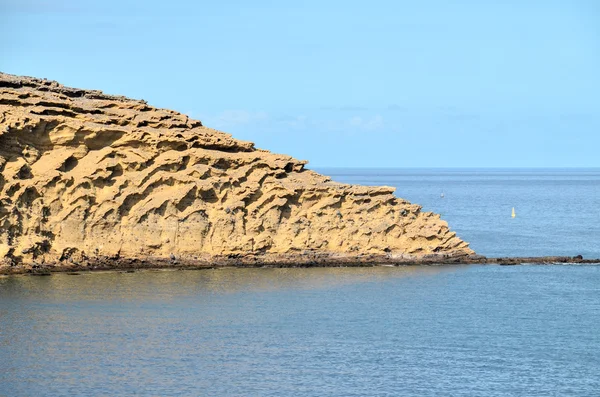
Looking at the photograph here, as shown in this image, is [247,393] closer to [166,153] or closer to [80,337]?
[80,337]

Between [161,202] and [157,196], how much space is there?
50 cm

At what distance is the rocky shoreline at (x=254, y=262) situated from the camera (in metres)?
49.3

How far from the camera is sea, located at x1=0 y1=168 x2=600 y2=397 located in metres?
30.5

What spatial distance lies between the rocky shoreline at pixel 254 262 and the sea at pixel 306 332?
90 centimetres

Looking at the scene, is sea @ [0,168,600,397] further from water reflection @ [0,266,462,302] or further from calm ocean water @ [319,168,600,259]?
calm ocean water @ [319,168,600,259]

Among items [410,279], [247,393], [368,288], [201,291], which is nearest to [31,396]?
[247,393]

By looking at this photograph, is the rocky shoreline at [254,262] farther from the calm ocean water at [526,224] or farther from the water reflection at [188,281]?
the calm ocean water at [526,224]

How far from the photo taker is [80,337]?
1399 inches

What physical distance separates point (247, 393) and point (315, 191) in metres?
25.3

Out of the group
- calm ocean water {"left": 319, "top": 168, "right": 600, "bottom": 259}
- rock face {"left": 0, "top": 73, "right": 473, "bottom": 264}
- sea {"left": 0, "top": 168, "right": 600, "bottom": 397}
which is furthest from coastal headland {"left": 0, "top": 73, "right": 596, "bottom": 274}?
calm ocean water {"left": 319, "top": 168, "right": 600, "bottom": 259}

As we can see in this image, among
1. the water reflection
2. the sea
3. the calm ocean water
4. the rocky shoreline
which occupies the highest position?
the calm ocean water

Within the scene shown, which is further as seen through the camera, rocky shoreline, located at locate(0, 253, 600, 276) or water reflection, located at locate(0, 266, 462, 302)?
rocky shoreline, located at locate(0, 253, 600, 276)

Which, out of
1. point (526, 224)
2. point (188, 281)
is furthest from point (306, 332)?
point (526, 224)

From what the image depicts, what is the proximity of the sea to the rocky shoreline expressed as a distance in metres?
0.90
